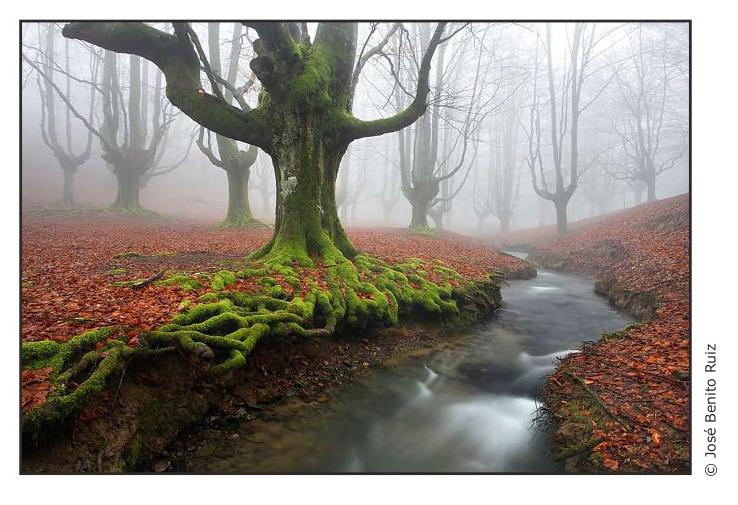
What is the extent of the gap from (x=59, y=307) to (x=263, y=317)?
2280 millimetres

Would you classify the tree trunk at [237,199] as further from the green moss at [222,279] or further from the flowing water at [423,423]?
the flowing water at [423,423]

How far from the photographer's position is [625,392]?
3900 mm

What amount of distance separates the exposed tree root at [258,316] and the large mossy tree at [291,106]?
0.93m

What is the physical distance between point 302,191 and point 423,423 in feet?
15.4

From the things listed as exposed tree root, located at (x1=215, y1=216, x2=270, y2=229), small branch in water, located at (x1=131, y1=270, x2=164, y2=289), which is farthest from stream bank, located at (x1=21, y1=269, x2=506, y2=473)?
exposed tree root, located at (x1=215, y1=216, x2=270, y2=229)

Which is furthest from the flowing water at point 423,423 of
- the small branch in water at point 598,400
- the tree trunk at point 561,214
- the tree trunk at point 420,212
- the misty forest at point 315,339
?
the tree trunk at point 561,214

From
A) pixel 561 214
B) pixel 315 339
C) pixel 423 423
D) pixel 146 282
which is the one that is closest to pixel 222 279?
pixel 146 282

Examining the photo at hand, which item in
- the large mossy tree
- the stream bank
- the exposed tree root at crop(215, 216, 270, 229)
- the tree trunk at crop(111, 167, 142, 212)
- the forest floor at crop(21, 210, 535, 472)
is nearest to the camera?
the stream bank

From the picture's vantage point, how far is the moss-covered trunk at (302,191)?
22.7ft

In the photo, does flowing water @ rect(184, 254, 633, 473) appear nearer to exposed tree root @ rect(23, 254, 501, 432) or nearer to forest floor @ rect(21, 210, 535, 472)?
→ forest floor @ rect(21, 210, 535, 472)

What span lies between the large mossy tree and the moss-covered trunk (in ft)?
0.06

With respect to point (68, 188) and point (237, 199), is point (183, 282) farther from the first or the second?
point (68, 188)

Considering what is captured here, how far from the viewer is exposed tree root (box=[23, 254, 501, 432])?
3.06 metres

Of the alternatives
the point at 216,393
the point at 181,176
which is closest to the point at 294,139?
the point at 216,393
